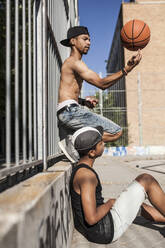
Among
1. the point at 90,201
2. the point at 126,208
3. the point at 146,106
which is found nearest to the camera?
the point at 90,201

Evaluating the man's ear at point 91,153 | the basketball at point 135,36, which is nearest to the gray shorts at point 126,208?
the man's ear at point 91,153

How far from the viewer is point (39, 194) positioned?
1163 mm

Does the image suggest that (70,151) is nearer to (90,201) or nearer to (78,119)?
(78,119)

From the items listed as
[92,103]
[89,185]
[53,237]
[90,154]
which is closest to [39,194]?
[53,237]

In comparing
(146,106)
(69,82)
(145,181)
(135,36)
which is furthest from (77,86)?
(146,106)

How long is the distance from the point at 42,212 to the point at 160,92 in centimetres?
2143

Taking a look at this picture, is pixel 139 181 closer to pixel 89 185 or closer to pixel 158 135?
pixel 89 185

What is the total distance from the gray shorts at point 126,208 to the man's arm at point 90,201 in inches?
4.9

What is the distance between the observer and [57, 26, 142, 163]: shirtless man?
3.18 meters

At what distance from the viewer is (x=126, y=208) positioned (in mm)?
2213

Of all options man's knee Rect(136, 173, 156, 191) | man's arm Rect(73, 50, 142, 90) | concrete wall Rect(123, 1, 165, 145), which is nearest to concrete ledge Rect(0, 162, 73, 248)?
man's knee Rect(136, 173, 156, 191)

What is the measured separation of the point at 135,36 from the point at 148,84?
18405 mm

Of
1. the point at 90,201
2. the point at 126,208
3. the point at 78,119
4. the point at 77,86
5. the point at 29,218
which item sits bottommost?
the point at 126,208

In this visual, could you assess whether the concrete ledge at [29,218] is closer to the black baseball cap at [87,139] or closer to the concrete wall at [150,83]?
the black baseball cap at [87,139]
